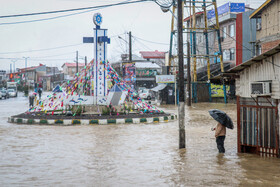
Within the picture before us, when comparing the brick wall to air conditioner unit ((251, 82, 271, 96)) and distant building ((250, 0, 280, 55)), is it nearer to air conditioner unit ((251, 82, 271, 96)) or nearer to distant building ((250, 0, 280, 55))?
distant building ((250, 0, 280, 55))

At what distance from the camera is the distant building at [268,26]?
25.8m

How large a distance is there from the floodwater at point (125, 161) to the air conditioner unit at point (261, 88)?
1.84 metres

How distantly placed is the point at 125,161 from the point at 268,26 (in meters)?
22.0

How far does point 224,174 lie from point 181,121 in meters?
3.38

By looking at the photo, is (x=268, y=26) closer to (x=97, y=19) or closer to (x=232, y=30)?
(x=232, y=30)

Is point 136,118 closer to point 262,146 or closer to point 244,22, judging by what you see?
point 262,146

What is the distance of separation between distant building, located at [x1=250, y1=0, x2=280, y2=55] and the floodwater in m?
14.5

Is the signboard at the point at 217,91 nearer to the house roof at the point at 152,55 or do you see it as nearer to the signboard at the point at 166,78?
the signboard at the point at 166,78

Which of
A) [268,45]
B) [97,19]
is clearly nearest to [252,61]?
[97,19]

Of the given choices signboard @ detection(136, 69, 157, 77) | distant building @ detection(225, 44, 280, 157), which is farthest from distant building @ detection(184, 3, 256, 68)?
distant building @ detection(225, 44, 280, 157)

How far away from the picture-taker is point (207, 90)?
128 ft

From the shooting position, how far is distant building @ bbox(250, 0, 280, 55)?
2582 cm

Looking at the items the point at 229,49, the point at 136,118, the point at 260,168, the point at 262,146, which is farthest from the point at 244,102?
the point at 229,49

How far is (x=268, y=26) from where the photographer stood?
27.3 metres
